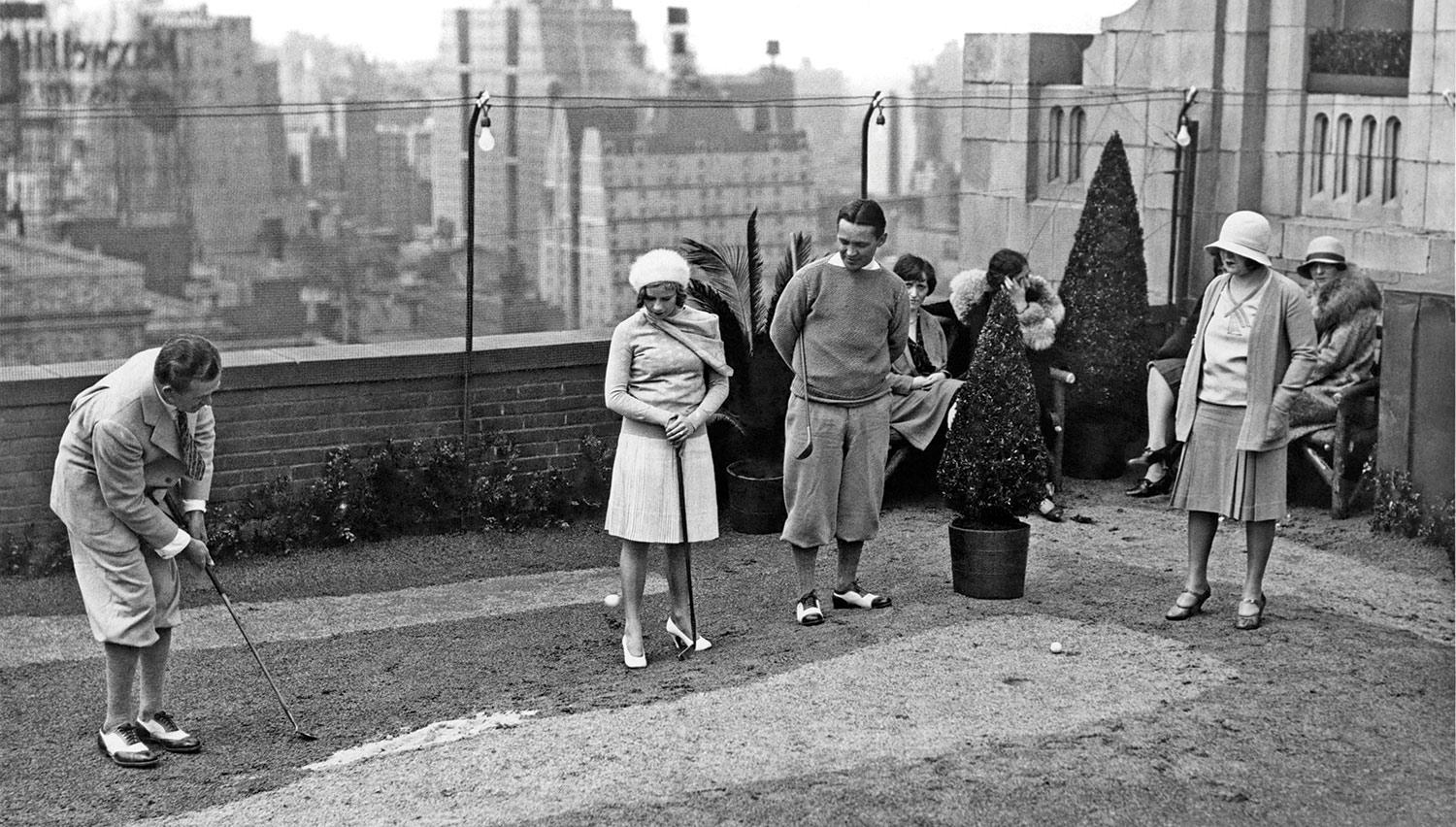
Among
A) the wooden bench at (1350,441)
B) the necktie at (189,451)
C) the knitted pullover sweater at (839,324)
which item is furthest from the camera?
Answer: the wooden bench at (1350,441)

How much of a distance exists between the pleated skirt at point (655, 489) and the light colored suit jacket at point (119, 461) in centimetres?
178

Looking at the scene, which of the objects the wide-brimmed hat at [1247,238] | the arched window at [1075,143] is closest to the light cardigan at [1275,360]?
the wide-brimmed hat at [1247,238]

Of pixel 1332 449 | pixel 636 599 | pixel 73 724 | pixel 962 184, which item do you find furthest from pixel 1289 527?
pixel 962 184

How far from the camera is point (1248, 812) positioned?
586 cm

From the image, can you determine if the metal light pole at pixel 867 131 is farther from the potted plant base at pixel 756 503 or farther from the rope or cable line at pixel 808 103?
the potted plant base at pixel 756 503

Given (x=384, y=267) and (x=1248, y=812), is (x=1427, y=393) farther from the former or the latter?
(x=384, y=267)

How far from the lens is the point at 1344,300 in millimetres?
10469

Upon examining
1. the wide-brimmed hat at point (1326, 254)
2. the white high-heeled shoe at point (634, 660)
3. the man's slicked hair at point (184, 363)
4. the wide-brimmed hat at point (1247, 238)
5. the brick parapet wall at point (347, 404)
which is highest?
the wide-brimmed hat at point (1247, 238)

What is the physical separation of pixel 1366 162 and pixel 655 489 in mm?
8837

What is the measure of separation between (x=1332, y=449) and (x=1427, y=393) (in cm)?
75

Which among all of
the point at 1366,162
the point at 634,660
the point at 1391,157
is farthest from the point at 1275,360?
the point at 1366,162

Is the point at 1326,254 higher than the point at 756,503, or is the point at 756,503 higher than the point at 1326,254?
the point at 1326,254

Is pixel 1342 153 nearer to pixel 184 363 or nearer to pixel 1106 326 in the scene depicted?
pixel 1106 326

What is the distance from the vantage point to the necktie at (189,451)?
6.24 m
